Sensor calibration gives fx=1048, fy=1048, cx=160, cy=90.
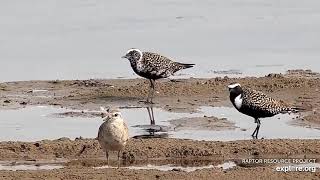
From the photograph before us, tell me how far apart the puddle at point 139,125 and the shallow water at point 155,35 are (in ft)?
10.6

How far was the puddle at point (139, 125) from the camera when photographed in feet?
50.9

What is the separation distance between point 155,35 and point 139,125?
8.07 metres

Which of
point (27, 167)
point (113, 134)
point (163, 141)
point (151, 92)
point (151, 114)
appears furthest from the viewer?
point (151, 92)

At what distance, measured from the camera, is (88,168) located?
506 inches

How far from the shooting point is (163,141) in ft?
47.2

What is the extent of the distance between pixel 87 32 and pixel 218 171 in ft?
41.2

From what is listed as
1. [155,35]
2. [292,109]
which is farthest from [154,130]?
[155,35]

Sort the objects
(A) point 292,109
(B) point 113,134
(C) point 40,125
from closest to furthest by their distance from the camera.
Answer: (B) point 113,134
(C) point 40,125
(A) point 292,109

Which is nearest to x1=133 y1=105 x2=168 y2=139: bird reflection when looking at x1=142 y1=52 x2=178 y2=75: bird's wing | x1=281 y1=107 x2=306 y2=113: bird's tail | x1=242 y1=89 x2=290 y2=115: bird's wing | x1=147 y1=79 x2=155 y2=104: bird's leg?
x1=242 y1=89 x2=290 y2=115: bird's wing

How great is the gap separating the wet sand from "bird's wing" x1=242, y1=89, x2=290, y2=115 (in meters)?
0.57

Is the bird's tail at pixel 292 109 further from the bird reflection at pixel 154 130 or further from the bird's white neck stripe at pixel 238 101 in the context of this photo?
the bird reflection at pixel 154 130

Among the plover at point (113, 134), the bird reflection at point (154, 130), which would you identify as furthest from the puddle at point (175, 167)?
the bird reflection at point (154, 130)

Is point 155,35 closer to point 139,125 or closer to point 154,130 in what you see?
point 139,125

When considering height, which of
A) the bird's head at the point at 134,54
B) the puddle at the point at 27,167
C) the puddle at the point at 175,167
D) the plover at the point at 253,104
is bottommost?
the puddle at the point at 175,167
